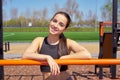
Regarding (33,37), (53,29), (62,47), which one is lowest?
(33,37)

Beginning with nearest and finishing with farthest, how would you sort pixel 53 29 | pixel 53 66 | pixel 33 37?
pixel 53 66 → pixel 53 29 → pixel 33 37

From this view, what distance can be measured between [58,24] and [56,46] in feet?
0.57

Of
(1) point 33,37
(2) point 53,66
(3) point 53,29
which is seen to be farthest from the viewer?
(1) point 33,37

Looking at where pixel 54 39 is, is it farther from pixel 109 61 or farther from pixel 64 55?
pixel 109 61

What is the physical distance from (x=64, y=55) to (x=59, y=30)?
0.69 ft

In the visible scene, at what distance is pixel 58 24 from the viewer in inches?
95.6

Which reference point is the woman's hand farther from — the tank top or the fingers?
the tank top

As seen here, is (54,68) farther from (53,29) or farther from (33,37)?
(33,37)

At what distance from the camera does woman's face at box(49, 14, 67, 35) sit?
7.95 ft

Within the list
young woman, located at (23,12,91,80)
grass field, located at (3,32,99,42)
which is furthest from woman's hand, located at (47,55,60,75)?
grass field, located at (3,32,99,42)

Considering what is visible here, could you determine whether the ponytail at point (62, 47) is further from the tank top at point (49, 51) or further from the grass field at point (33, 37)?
the grass field at point (33, 37)

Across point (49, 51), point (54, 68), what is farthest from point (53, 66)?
point (49, 51)

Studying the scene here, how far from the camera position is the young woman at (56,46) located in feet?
7.96

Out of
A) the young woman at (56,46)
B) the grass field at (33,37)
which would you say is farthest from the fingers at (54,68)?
the grass field at (33,37)
